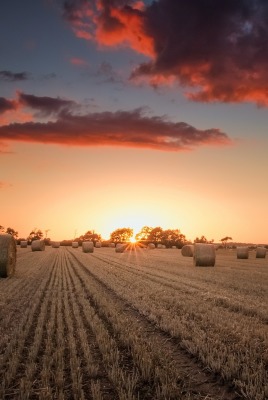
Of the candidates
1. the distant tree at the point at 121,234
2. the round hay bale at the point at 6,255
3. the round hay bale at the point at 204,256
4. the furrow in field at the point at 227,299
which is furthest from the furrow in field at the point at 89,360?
the distant tree at the point at 121,234

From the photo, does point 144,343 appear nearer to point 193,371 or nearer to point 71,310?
point 193,371

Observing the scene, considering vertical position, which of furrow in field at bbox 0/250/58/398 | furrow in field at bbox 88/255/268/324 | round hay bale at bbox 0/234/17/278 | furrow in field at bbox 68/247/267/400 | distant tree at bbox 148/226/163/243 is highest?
distant tree at bbox 148/226/163/243

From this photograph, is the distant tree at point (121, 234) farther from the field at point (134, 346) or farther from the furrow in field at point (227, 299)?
the field at point (134, 346)

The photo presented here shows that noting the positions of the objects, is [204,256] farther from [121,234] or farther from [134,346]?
[121,234]

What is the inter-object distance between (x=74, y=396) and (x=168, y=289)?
9.65 meters

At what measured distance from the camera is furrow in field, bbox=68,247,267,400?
575 centimetres

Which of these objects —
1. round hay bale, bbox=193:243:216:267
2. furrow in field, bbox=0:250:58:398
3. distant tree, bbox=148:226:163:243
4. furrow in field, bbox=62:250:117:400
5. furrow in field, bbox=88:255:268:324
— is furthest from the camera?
distant tree, bbox=148:226:163:243

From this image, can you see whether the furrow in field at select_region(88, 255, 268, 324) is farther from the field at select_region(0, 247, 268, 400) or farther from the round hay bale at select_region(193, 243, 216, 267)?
the round hay bale at select_region(193, 243, 216, 267)

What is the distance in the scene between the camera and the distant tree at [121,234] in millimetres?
177000

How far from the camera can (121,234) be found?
180 meters

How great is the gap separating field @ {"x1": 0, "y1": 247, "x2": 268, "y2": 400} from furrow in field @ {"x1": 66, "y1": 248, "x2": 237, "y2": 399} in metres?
0.02

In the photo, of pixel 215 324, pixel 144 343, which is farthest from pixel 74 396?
pixel 215 324

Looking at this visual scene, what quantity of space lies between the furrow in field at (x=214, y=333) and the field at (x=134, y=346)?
20 millimetres

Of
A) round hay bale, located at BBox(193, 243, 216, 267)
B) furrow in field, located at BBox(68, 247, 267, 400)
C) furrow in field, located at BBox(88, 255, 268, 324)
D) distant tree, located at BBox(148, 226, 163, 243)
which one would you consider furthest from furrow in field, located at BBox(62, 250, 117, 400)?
distant tree, located at BBox(148, 226, 163, 243)
